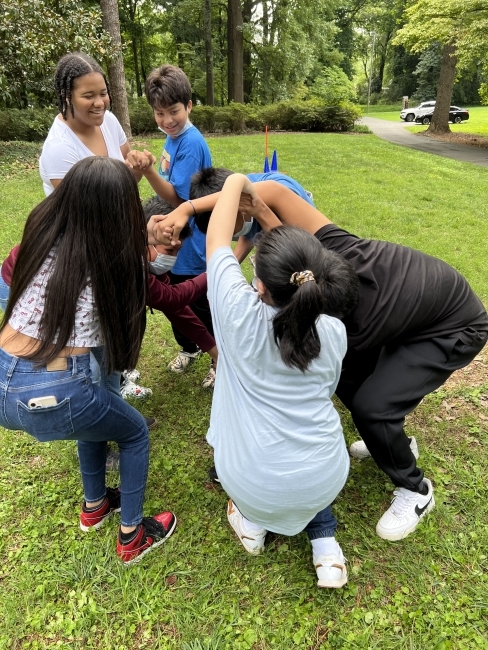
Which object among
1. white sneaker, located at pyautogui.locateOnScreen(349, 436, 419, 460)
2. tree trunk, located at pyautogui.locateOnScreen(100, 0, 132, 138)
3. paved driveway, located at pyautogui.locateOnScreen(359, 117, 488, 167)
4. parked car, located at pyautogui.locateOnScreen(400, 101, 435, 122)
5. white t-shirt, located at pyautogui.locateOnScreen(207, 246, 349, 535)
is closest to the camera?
white t-shirt, located at pyautogui.locateOnScreen(207, 246, 349, 535)

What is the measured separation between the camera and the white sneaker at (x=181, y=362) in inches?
134

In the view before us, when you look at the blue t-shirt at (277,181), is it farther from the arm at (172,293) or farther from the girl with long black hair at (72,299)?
the girl with long black hair at (72,299)

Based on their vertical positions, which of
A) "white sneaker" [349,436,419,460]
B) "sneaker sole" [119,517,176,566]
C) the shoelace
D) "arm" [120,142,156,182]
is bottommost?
"sneaker sole" [119,517,176,566]

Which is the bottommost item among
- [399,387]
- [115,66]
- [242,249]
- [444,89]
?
[399,387]

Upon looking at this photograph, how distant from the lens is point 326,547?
6.26 feet

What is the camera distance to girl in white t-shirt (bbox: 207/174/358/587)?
1390 mm

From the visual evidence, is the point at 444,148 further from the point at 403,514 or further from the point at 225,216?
the point at 225,216

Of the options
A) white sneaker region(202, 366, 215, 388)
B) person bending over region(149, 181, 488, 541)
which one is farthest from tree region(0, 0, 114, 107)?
person bending over region(149, 181, 488, 541)

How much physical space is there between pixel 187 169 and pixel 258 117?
15571 mm

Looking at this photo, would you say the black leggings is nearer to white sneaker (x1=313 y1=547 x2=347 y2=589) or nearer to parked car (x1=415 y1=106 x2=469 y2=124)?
white sneaker (x1=313 y1=547 x2=347 y2=589)

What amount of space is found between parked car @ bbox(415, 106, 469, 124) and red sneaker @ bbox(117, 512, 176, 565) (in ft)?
93.1

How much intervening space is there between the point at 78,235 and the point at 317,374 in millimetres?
918

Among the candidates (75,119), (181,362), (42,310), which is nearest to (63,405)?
(42,310)

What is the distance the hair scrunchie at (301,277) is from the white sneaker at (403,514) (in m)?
1.38
